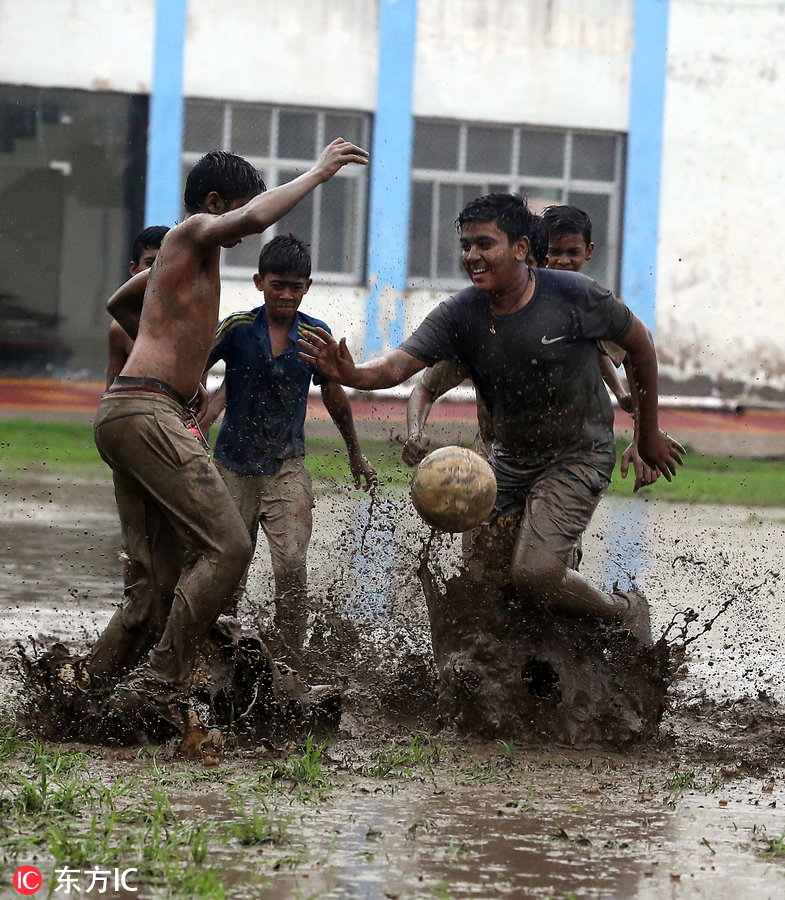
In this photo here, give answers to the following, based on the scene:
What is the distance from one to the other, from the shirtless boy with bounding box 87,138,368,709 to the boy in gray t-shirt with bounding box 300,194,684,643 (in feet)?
1.88

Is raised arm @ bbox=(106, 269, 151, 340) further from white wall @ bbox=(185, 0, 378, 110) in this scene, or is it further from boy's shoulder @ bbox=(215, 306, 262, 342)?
white wall @ bbox=(185, 0, 378, 110)

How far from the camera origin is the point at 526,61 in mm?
19172

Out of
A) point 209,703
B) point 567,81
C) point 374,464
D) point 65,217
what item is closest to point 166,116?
point 65,217

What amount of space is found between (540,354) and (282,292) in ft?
5.12

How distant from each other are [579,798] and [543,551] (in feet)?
3.87

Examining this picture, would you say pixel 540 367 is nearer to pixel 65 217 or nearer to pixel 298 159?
pixel 298 159

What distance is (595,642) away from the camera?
557 centimetres

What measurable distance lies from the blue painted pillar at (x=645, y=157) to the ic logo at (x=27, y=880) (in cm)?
1690

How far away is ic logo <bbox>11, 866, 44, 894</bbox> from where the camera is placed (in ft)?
11.0

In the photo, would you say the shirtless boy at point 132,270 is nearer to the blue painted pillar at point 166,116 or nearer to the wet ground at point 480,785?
the wet ground at point 480,785

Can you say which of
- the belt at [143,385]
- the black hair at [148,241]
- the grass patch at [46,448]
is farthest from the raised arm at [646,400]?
the grass patch at [46,448]

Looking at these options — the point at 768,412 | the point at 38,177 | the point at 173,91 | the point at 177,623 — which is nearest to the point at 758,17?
the point at 768,412

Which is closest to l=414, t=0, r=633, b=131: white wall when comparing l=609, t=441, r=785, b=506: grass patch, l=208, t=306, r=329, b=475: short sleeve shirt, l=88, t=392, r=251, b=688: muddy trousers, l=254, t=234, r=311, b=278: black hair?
l=609, t=441, r=785, b=506: grass patch

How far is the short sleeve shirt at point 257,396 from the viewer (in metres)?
6.60
